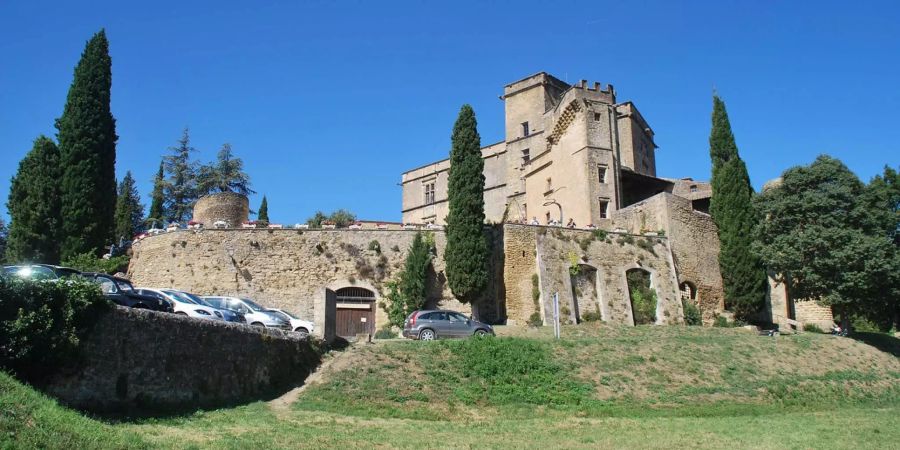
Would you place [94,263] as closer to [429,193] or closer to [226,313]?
[226,313]

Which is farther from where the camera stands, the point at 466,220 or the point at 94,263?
the point at 466,220

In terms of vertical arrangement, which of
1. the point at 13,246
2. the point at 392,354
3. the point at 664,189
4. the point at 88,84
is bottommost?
the point at 392,354

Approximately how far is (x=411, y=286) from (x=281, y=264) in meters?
6.62

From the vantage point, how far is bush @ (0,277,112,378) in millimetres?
11766

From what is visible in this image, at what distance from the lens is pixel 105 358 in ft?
44.7

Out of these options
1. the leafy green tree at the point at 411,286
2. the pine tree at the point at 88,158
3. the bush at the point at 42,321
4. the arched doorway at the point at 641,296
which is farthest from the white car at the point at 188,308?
the arched doorway at the point at 641,296


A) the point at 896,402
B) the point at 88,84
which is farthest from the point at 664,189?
the point at 88,84

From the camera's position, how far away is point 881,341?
33594 mm

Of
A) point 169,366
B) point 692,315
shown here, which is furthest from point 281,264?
point 692,315

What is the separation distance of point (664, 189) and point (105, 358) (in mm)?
40980

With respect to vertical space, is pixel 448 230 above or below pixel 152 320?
above

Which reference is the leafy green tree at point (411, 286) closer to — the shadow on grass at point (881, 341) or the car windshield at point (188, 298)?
the car windshield at point (188, 298)

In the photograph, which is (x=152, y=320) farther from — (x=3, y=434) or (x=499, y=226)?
(x=499, y=226)

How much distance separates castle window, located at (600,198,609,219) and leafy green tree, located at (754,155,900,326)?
10.3 m
